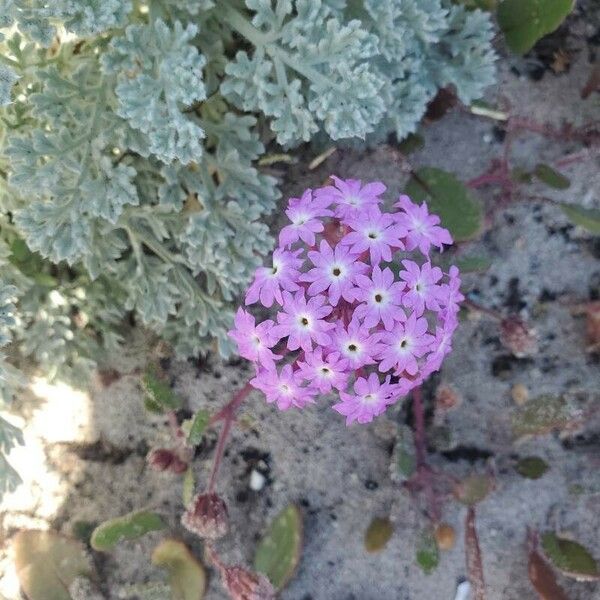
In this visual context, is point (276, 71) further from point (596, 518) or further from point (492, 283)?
point (596, 518)

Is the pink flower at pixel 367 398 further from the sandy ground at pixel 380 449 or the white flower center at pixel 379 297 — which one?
the sandy ground at pixel 380 449

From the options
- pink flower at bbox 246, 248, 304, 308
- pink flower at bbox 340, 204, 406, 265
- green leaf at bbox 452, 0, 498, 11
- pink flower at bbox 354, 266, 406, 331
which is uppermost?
green leaf at bbox 452, 0, 498, 11

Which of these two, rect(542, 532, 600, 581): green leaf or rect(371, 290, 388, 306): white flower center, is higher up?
rect(371, 290, 388, 306): white flower center

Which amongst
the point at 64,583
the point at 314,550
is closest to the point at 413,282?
the point at 314,550

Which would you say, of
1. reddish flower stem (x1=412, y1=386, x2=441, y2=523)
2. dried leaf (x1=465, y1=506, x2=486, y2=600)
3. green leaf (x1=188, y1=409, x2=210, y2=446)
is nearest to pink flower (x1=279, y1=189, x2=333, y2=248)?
green leaf (x1=188, y1=409, x2=210, y2=446)

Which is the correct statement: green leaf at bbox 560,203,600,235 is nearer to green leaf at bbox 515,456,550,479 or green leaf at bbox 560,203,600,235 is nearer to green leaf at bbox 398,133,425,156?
green leaf at bbox 398,133,425,156

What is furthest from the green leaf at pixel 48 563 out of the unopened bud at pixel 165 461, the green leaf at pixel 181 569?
the unopened bud at pixel 165 461
